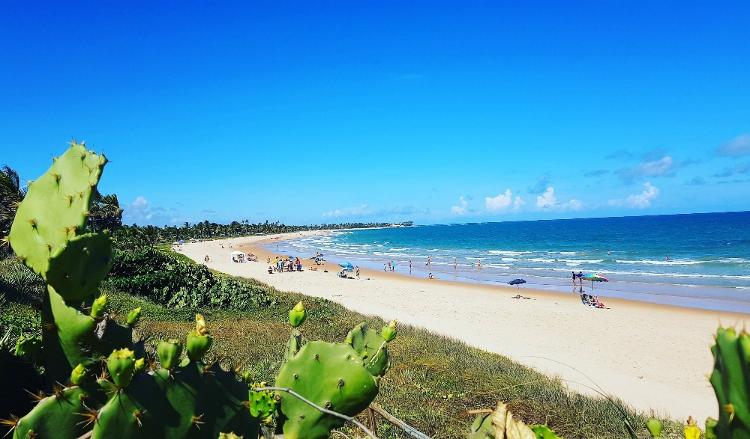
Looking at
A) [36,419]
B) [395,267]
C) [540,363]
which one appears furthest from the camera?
[395,267]

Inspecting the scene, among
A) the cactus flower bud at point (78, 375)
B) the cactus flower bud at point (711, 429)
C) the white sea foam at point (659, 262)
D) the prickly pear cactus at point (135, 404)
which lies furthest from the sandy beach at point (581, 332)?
the white sea foam at point (659, 262)

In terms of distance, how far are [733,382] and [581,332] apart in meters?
20.1

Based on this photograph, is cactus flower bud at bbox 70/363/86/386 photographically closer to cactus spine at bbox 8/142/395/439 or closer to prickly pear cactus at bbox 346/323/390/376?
cactus spine at bbox 8/142/395/439

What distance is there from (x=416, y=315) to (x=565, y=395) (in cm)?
1426

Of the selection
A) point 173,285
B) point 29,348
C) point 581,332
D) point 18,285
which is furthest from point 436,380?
point 581,332

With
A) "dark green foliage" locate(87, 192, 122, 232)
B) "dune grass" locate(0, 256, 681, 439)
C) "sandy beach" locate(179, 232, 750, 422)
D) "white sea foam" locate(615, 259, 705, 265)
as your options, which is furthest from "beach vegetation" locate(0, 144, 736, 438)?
"white sea foam" locate(615, 259, 705, 265)

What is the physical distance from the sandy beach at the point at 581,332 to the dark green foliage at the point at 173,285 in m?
6.12

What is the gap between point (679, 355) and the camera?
16047 mm

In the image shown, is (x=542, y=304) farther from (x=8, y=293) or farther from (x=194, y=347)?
(x=194, y=347)

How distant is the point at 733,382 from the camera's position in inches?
39.9

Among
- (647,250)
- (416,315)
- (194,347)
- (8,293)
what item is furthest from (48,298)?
(647,250)

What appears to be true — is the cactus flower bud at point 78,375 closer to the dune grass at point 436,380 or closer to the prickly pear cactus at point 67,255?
the prickly pear cactus at point 67,255

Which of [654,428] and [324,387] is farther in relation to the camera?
[324,387]

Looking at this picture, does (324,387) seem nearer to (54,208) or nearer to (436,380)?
(54,208)
